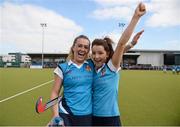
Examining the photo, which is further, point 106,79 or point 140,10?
point 106,79

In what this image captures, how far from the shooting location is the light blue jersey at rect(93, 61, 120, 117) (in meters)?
3.56

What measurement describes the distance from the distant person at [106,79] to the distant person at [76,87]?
2.8 inches

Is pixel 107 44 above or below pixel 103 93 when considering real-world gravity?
above

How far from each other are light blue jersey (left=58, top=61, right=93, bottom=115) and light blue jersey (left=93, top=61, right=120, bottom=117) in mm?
61

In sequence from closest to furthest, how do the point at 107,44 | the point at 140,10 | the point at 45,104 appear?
the point at 45,104, the point at 140,10, the point at 107,44

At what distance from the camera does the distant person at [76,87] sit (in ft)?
11.4

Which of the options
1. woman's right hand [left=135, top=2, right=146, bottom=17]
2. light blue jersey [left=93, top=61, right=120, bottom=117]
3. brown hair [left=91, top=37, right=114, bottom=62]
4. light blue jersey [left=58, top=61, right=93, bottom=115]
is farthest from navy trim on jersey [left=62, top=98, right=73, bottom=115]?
woman's right hand [left=135, top=2, right=146, bottom=17]

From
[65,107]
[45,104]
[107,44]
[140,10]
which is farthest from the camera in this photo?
[107,44]

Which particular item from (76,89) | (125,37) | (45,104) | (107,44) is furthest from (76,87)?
(125,37)

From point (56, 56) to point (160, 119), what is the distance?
6907 centimetres

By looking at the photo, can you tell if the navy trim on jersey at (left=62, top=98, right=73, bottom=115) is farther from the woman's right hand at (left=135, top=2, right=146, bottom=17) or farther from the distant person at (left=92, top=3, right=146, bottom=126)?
the woman's right hand at (left=135, top=2, right=146, bottom=17)

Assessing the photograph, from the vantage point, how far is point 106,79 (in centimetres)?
358

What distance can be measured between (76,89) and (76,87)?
0.02 metres

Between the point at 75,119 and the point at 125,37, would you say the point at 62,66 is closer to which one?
the point at 75,119
